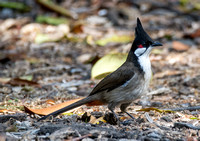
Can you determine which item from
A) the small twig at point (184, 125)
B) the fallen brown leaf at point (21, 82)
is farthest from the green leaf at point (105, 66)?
the small twig at point (184, 125)

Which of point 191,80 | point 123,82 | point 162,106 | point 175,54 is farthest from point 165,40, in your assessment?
point 123,82

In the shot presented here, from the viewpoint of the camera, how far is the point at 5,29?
7.80 meters

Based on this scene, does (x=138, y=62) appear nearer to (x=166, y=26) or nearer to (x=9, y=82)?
(x=9, y=82)

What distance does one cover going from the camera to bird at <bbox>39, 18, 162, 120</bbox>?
12.5ft

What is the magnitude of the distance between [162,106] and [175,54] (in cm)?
247

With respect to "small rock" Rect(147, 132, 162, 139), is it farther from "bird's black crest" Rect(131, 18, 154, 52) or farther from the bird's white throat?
"bird's black crest" Rect(131, 18, 154, 52)

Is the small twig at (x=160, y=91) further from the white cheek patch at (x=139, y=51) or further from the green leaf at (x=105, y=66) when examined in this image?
the white cheek patch at (x=139, y=51)

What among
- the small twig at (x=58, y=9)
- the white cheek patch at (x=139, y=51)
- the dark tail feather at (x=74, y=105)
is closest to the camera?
the dark tail feather at (x=74, y=105)

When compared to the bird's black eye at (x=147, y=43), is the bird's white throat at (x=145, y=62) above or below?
below

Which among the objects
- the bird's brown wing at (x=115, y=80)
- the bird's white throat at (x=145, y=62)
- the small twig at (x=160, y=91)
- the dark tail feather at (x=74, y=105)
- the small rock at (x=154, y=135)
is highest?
the bird's white throat at (x=145, y=62)

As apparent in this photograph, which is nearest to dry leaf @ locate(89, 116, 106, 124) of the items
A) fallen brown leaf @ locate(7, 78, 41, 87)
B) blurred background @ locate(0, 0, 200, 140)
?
blurred background @ locate(0, 0, 200, 140)

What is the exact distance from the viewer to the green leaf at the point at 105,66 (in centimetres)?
465

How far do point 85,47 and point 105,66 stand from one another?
2.33 meters

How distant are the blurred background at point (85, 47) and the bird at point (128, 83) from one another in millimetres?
523
